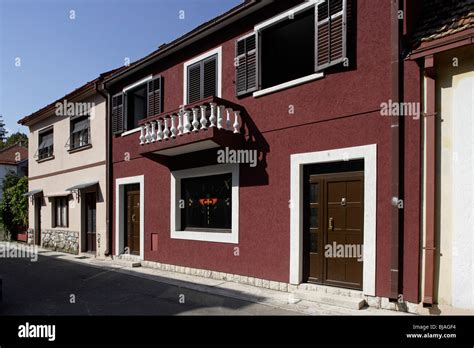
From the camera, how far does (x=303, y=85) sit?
724cm

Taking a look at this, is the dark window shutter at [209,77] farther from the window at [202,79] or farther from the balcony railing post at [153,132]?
the balcony railing post at [153,132]

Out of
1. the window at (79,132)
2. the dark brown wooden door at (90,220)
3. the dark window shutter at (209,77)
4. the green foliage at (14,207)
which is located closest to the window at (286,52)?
the dark window shutter at (209,77)

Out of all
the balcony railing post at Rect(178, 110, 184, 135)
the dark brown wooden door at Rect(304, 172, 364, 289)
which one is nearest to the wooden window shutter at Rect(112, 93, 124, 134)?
the balcony railing post at Rect(178, 110, 184, 135)

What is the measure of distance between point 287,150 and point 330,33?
2.38 meters

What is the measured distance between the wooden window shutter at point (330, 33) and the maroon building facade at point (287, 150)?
0.02m

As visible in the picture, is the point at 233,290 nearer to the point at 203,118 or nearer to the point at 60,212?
the point at 203,118

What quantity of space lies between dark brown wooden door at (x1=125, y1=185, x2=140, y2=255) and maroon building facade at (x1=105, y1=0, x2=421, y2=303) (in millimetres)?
537

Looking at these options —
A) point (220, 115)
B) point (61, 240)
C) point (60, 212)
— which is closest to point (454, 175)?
point (220, 115)

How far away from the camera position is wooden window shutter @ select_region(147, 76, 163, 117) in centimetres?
1060

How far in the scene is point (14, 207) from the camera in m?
19.8

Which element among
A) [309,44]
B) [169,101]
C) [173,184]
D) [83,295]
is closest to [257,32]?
[309,44]

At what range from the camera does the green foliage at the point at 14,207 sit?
19.6 meters

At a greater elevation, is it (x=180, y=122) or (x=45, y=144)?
(x=45, y=144)
